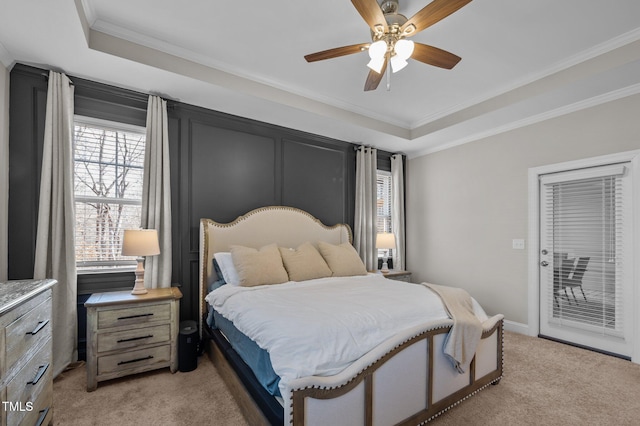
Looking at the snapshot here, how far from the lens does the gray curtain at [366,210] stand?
4594 mm

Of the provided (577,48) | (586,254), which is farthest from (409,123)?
(586,254)

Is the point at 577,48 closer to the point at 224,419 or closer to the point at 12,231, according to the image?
the point at 224,419

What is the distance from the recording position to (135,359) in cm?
251

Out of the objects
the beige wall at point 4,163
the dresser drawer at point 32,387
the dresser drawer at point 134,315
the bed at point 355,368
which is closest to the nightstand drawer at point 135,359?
the dresser drawer at point 134,315

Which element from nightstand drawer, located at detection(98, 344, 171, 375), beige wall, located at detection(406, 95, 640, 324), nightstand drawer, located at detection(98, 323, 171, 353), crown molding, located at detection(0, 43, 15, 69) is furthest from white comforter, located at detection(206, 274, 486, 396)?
crown molding, located at detection(0, 43, 15, 69)

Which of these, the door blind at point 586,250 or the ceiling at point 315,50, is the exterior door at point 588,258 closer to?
the door blind at point 586,250

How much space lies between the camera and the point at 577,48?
2.63 m

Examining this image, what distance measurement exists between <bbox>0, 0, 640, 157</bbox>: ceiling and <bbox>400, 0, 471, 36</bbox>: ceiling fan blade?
0.32 metres

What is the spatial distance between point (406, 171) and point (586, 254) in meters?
2.73

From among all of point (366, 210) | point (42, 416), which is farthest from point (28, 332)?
point (366, 210)

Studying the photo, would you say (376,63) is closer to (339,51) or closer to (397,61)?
(397,61)

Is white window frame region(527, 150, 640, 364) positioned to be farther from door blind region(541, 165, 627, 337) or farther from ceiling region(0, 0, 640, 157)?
ceiling region(0, 0, 640, 157)

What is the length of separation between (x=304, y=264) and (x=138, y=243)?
1553 millimetres

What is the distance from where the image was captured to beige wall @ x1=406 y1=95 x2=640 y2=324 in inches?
126
